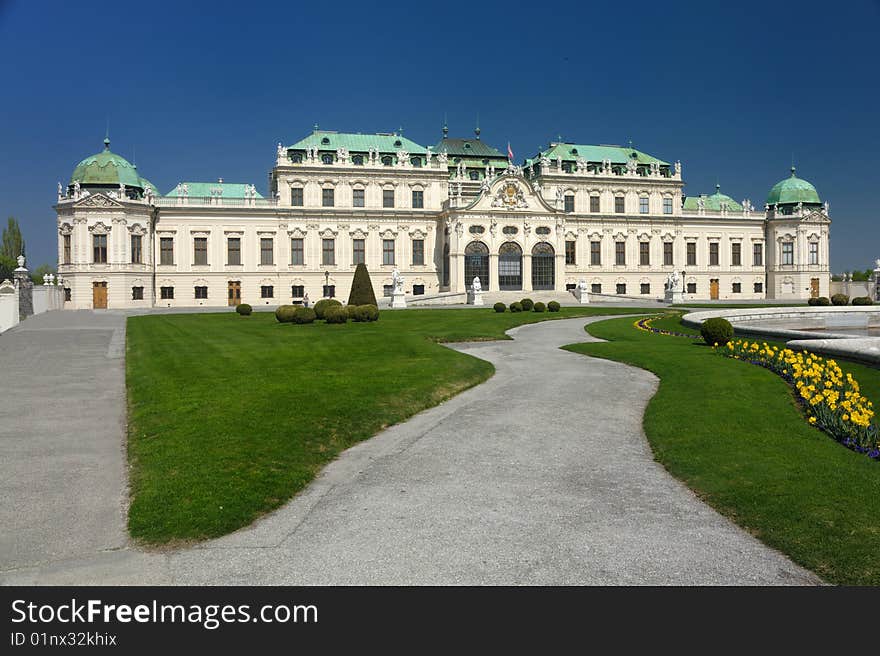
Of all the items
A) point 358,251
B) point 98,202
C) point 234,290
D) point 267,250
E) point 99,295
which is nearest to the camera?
point 98,202

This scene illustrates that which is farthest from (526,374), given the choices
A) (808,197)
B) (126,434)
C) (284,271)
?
(808,197)

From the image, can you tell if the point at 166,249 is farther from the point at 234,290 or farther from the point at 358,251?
the point at 358,251

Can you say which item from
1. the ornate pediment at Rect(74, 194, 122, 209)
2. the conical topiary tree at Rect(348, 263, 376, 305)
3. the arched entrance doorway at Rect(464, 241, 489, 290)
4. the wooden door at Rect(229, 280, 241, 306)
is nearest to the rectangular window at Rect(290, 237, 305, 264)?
the wooden door at Rect(229, 280, 241, 306)

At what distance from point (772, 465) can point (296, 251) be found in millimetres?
67411

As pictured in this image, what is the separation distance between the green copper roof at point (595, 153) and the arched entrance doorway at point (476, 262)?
52.3 feet

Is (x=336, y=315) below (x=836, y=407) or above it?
above

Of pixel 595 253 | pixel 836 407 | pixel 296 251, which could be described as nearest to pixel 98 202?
Answer: pixel 296 251

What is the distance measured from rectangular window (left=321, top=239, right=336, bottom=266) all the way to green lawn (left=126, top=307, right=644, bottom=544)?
44.7 meters

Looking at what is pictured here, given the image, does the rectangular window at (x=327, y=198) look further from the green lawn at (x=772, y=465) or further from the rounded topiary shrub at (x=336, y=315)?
the green lawn at (x=772, y=465)

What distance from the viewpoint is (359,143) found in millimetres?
76500

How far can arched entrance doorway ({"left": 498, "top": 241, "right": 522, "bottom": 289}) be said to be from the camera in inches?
2955

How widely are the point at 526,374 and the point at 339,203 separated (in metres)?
57.5

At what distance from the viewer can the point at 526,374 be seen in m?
20.2

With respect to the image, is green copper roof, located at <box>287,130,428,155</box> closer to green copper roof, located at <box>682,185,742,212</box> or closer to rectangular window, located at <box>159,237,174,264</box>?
rectangular window, located at <box>159,237,174,264</box>
